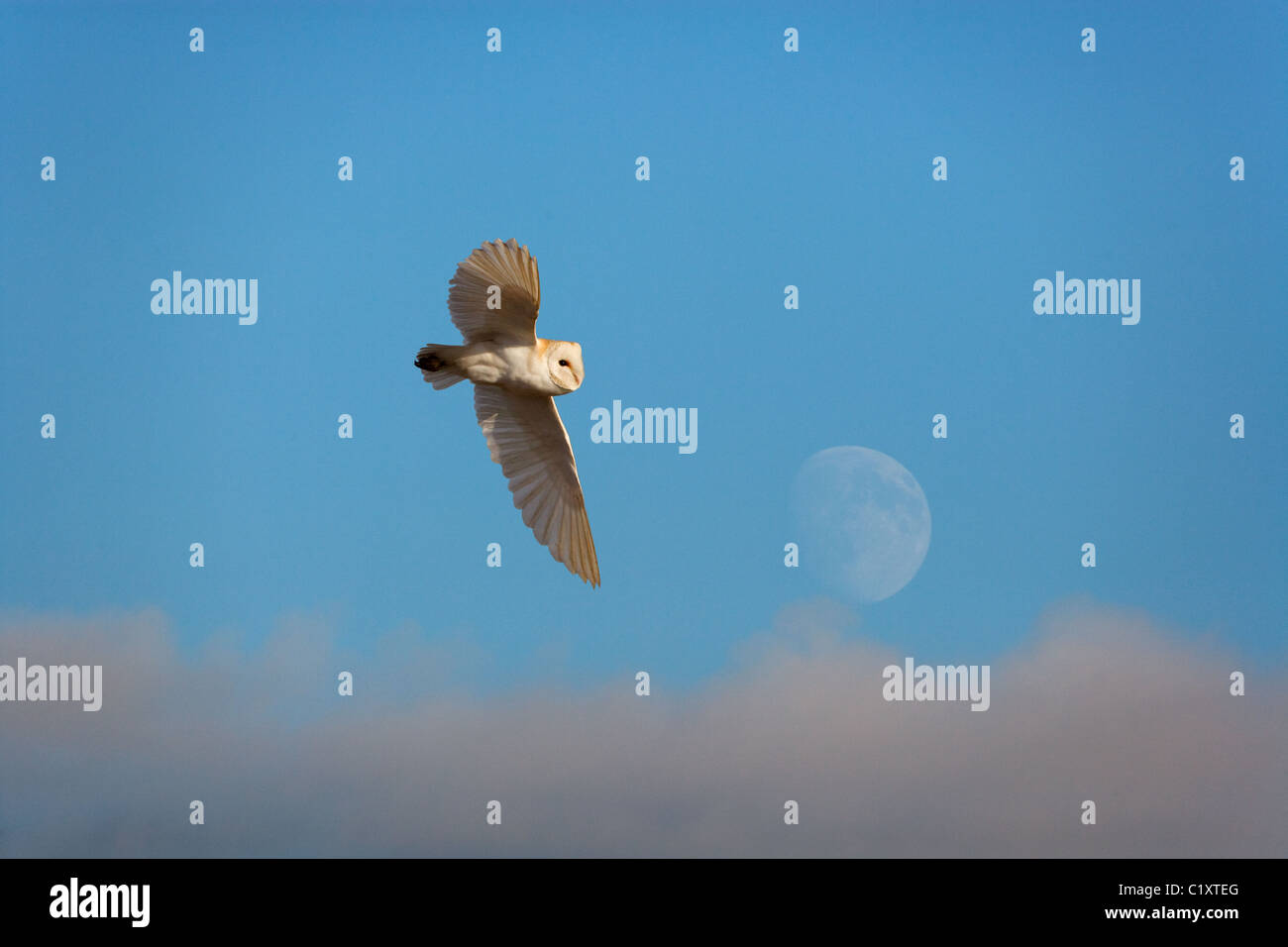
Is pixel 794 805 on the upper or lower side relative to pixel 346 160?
lower

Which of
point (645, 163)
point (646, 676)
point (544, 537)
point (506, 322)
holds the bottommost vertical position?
point (646, 676)

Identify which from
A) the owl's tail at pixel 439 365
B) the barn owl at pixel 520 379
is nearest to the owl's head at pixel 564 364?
the barn owl at pixel 520 379

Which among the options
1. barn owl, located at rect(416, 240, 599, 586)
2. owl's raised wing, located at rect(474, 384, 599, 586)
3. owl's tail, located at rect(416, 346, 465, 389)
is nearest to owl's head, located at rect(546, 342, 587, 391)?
barn owl, located at rect(416, 240, 599, 586)

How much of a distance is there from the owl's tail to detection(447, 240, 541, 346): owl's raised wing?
12 cm

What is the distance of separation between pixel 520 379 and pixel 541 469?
73cm

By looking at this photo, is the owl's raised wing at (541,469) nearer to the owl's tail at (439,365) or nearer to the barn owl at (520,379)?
the barn owl at (520,379)

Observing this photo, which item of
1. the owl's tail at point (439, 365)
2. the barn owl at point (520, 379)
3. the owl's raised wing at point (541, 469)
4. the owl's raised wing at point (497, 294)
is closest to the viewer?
the owl's raised wing at point (497, 294)

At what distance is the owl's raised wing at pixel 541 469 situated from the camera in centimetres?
881

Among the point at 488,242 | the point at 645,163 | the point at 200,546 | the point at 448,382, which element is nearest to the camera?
the point at 488,242

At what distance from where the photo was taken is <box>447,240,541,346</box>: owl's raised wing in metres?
7.84

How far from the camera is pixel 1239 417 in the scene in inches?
418
